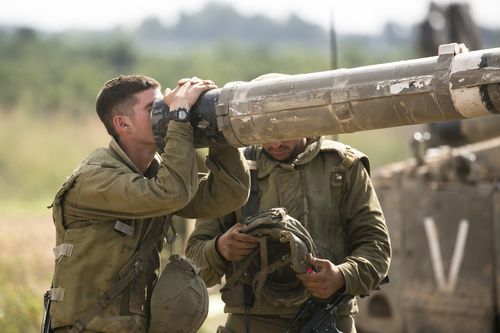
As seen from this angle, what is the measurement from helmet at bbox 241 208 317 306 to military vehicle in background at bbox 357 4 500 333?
4.25 meters

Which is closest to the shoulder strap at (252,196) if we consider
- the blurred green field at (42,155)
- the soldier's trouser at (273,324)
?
the soldier's trouser at (273,324)

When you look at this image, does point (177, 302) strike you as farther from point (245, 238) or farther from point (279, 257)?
point (279, 257)

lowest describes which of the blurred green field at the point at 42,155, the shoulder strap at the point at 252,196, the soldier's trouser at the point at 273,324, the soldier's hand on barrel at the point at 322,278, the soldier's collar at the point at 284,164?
the blurred green field at the point at 42,155

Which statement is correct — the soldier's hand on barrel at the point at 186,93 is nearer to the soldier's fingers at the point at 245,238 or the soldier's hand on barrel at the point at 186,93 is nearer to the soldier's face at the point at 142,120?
the soldier's face at the point at 142,120

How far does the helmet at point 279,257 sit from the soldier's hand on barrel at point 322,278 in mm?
46

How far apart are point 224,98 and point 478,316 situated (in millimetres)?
5450

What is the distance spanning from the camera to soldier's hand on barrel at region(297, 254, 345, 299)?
18.7 feet

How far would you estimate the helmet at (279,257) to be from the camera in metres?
5.61

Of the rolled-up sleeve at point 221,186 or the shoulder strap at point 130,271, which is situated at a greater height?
the rolled-up sleeve at point 221,186

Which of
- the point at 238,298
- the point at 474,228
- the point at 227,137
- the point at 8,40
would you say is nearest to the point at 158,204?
the point at 227,137

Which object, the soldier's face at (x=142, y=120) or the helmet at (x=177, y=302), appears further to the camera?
the soldier's face at (x=142, y=120)

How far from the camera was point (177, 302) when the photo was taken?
5164 mm

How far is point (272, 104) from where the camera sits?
4953 millimetres

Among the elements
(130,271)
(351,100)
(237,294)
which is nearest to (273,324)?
(237,294)
